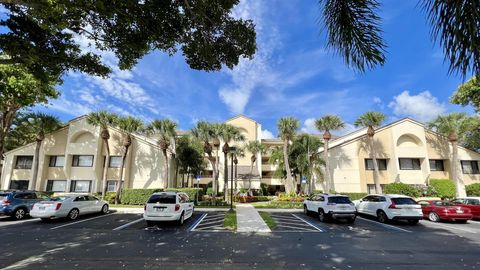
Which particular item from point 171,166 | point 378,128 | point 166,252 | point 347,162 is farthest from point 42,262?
point 378,128

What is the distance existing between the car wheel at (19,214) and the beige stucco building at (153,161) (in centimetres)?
1373

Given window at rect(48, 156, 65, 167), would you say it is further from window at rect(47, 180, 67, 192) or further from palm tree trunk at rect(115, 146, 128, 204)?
palm tree trunk at rect(115, 146, 128, 204)

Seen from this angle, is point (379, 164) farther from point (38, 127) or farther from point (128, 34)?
point (38, 127)

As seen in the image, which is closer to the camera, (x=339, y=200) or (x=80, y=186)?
(x=339, y=200)

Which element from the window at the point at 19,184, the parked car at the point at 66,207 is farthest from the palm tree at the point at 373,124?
the window at the point at 19,184

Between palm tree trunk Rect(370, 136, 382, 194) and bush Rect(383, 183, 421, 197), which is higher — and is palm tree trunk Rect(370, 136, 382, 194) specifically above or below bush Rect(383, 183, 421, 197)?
above

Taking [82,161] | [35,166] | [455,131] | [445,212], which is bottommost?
[445,212]

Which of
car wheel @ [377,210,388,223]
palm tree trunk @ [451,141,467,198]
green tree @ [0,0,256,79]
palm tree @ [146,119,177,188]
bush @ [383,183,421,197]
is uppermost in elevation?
palm tree @ [146,119,177,188]

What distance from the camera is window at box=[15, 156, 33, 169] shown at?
31.0 meters

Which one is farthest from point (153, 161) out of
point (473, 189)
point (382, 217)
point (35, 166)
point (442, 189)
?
point (473, 189)

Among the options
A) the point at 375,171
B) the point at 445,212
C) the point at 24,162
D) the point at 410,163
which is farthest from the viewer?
the point at 410,163

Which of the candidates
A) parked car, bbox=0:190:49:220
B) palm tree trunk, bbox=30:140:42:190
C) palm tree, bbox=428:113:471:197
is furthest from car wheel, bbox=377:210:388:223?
palm tree trunk, bbox=30:140:42:190

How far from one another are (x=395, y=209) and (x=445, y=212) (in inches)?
160

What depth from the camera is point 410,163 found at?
3134cm
